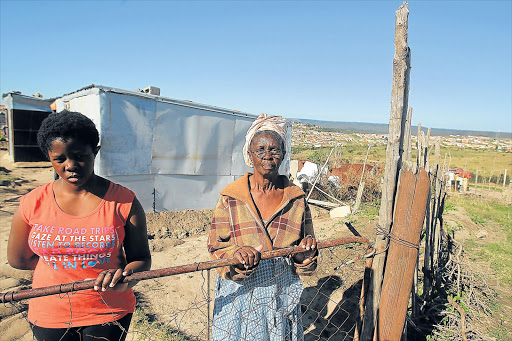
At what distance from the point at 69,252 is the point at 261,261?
1005mm

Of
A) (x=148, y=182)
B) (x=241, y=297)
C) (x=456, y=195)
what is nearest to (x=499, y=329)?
(x=241, y=297)

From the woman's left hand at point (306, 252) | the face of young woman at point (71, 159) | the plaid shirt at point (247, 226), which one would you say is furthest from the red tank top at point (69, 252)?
the woman's left hand at point (306, 252)

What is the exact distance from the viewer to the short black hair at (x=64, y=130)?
1.51 metres

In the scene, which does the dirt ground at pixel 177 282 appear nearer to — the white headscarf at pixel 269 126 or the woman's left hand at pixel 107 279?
the woman's left hand at pixel 107 279

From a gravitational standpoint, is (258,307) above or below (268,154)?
below

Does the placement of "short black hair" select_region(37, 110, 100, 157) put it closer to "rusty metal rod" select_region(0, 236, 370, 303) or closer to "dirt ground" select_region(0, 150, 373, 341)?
"rusty metal rod" select_region(0, 236, 370, 303)

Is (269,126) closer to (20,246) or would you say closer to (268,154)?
(268,154)

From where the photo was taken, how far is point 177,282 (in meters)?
4.66

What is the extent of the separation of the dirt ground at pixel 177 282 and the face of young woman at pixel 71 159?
848mm

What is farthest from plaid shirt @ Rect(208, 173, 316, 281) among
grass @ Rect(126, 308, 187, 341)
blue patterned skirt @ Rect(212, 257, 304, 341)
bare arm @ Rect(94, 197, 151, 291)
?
grass @ Rect(126, 308, 187, 341)

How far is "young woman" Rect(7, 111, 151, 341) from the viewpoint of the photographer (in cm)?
152

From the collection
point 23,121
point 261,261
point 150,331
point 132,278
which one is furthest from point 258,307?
point 23,121

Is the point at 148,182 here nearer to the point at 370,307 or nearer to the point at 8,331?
the point at 8,331

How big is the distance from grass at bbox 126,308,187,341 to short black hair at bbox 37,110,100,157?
232 centimetres
